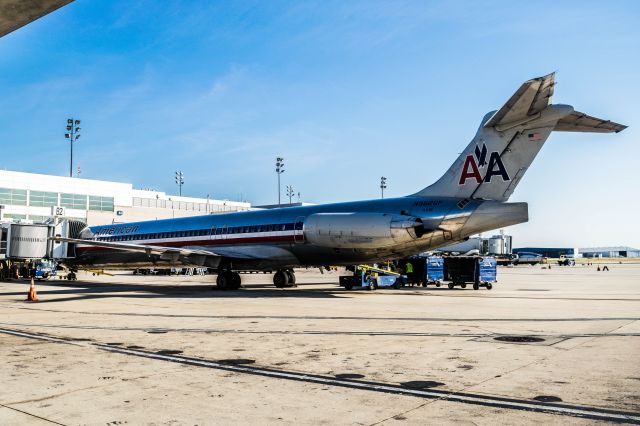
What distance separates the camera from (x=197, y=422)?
5.10 metres

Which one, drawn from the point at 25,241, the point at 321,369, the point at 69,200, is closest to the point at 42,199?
the point at 69,200

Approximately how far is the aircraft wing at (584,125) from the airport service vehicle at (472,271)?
10.5 meters

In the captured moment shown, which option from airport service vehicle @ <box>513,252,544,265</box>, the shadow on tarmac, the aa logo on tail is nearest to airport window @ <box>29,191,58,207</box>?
the shadow on tarmac

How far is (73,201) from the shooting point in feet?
214

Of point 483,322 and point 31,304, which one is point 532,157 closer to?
point 483,322

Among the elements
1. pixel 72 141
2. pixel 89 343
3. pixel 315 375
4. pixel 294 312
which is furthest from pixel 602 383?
pixel 72 141

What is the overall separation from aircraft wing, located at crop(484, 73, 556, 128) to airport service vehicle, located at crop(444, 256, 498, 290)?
10.1 meters

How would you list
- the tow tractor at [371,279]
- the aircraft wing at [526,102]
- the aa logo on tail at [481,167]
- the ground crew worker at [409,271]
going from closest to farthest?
the aircraft wing at [526,102]
the aa logo on tail at [481,167]
the tow tractor at [371,279]
the ground crew worker at [409,271]

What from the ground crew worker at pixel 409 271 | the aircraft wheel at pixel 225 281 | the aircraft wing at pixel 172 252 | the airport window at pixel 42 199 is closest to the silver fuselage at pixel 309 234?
the aircraft wheel at pixel 225 281

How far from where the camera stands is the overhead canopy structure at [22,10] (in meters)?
6.06

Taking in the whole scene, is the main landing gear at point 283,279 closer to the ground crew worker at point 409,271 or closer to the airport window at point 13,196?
the ground crew worker at point 409,271

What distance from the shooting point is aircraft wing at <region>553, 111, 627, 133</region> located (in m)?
18.6

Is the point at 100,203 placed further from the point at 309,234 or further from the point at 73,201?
the point at 309,234

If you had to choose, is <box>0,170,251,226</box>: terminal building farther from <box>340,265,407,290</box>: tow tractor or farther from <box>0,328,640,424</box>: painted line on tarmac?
<box>0,328,640,424</box>: painted line on tarmac
